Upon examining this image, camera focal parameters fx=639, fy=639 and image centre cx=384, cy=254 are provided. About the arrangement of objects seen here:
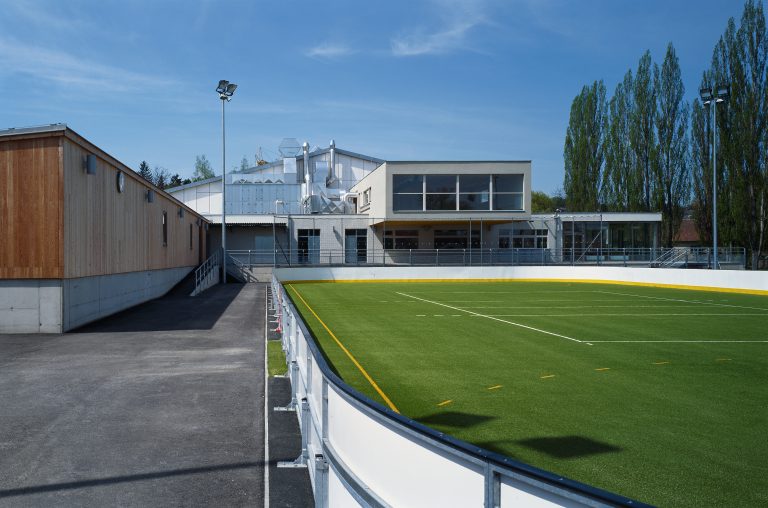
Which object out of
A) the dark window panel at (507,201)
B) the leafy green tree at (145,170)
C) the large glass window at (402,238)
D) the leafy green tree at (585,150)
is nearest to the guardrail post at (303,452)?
the dark window panel at (507,201)

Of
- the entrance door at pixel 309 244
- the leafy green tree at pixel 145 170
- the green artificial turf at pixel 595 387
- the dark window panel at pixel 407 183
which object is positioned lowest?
the green artificial turf at pixel 595 387

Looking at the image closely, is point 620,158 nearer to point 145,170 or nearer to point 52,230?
point 52,230

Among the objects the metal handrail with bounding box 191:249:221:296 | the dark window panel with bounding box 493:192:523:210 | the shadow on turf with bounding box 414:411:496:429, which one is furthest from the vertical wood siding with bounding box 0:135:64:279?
the dark window panel with bounding box 493:192:523:210

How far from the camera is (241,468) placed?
667cm

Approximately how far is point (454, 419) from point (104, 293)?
54.3 ft

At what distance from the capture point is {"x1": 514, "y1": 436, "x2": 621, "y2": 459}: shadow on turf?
6707 millimetres

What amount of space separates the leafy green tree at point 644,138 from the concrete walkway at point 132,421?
5341cm

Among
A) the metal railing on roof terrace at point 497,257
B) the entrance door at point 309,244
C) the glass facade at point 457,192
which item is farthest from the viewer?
the entrance door at point 309,244

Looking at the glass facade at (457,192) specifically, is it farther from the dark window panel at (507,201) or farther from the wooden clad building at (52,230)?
the wooden clad building at (52,230)

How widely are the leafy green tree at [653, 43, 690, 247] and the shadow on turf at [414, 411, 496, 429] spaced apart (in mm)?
56048

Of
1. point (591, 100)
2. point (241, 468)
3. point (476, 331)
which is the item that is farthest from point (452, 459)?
point (591, 100)

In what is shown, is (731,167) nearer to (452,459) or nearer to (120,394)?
(120,394)

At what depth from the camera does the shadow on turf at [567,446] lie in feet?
22.0

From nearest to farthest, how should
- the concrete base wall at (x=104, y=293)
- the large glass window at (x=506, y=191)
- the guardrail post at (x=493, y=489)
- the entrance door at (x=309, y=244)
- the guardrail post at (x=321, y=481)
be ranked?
the guardrail post at (x=493, y=489)
the guardrail post at (x=321, y=481)
the concrete base wall at (x=104, y=293)
the large glass window at (x=506, y=191)
the entrance door at (x=309, y=244)
